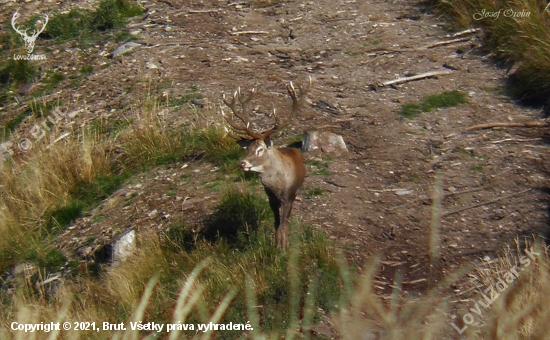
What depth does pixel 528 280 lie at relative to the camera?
5.52 metres

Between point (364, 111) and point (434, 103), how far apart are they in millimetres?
819

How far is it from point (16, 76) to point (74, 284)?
5.11 metres

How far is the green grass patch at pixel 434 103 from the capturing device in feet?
27.8

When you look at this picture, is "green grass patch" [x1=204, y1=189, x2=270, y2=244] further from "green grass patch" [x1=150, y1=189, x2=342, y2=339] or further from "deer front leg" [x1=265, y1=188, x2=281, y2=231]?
"deer front leg" [x1=265, y1=188, x2=281, y2=231]

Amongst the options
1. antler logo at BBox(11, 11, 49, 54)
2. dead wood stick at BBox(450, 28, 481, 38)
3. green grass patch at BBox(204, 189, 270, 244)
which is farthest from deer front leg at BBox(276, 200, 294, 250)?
antler logo at BBox(11, 11, 49, 54)

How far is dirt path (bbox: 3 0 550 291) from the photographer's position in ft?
21.7

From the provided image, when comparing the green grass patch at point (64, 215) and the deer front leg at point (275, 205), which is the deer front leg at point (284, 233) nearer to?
the deer front leg at point (275, 205)

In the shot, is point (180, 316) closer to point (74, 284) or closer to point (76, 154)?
point (74, 284)

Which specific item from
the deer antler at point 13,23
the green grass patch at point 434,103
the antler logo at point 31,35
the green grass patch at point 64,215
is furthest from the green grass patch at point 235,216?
the deer antler at point 13,23

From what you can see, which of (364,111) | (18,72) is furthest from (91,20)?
(364,111)

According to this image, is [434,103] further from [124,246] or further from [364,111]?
[124,246]

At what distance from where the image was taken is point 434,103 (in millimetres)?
8570

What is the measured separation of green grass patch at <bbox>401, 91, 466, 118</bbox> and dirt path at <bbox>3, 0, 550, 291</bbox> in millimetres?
96

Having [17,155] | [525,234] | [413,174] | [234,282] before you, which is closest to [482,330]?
[525,234]
